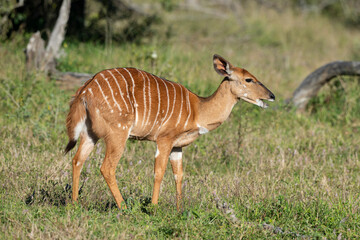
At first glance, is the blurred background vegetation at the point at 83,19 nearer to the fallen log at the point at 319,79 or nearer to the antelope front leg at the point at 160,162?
the fallen log at the point at 319,79

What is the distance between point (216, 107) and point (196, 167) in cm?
142

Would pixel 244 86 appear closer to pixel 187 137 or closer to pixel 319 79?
pixel 187 137

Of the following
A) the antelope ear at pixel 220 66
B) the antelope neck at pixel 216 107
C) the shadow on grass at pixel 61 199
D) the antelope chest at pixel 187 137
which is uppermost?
the antelope ear at pixel 220 66

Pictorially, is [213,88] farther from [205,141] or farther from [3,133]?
[3,133]

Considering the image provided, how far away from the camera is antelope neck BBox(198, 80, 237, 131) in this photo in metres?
4.76

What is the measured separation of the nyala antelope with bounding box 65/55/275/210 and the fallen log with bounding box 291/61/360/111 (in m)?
3.27

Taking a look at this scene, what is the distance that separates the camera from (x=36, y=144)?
19.3 ft

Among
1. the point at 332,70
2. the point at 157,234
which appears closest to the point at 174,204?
the point at 157,234

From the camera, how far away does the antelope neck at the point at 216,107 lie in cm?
476

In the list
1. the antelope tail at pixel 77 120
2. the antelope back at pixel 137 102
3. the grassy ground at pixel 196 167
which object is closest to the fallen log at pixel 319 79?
the grassy ground at pixel 196 167

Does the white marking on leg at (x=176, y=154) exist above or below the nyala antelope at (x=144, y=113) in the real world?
below

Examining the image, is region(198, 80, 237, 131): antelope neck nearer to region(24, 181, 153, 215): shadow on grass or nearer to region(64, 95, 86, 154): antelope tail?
region(24, 181, 153, 215): shadow on grass

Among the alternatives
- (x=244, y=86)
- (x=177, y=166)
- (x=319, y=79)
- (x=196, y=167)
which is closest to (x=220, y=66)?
(x=244, y=86)

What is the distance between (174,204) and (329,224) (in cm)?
132
